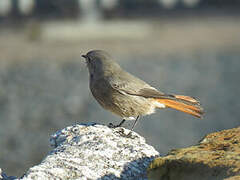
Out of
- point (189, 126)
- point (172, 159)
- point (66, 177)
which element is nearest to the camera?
point (172, 159)

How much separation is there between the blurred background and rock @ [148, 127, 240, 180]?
6830 millimetres

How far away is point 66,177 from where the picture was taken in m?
3.60

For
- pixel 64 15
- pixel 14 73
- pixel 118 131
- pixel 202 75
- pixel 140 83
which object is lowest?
pixel 118 131

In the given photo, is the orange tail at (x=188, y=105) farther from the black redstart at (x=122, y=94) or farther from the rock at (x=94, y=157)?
the rock at (x=94, y=157)

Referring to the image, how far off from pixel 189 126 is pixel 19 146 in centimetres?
324

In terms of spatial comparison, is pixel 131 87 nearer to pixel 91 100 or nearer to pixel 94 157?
pixel 94 157

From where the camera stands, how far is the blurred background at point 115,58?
11.2 m

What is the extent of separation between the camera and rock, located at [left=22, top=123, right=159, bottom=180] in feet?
11.9

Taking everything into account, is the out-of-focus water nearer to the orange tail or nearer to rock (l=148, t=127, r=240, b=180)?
the orange tail

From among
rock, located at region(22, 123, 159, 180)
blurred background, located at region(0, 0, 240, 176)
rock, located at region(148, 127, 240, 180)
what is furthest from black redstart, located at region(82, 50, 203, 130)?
blurred background, located at region(0, 0, 240, 176)

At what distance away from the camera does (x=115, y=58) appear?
47.2 feet

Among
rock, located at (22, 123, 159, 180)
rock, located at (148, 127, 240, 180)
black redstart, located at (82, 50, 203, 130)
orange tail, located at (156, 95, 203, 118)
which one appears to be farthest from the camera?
black redstart, located at (82, 50, 203, 130)

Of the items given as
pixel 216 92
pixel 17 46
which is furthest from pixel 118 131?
pixel 17 46

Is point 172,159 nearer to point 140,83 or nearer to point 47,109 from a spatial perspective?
point 140,83
